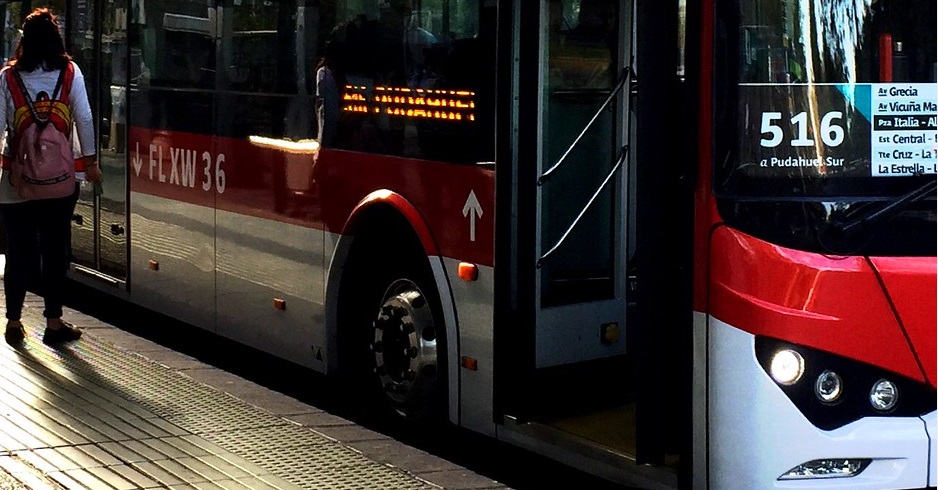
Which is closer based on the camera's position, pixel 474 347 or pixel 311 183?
pixel 474 347

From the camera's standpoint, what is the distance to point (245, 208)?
8.72m

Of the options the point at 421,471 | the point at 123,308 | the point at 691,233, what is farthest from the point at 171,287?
the point at 691,233

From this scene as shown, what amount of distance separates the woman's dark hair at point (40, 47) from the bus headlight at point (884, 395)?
18.2ft

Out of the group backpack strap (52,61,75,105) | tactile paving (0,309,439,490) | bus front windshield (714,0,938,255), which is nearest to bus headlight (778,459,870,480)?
bus front windshield (714,0,938,255)

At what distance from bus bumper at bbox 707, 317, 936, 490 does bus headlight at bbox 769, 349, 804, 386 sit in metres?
0.03

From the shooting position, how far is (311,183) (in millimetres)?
8000

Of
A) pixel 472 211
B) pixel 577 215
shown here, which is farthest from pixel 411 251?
pixel 577 215

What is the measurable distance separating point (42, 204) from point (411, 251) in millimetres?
2867

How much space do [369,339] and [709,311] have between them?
2681mm

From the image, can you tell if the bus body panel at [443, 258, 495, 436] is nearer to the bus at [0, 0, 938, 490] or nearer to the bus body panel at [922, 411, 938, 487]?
the bus at [0, 0, 938, 490]

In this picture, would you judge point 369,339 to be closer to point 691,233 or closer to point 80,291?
point 691,233

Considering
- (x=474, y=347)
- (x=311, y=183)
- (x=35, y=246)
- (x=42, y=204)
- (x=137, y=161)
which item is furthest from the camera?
(x=137, y=161)

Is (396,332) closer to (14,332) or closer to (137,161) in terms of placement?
(14,332)

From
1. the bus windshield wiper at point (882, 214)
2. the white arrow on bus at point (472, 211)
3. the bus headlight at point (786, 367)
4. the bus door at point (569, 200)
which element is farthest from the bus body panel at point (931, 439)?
the white arrow on bus at point (472, 211)
